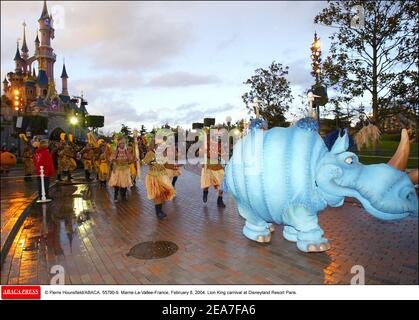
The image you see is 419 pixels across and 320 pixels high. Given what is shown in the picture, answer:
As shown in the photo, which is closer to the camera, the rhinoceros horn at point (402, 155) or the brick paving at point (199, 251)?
the rhinoceros horn at point (402, 155)

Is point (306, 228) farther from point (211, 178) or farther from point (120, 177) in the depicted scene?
point (120, 177)

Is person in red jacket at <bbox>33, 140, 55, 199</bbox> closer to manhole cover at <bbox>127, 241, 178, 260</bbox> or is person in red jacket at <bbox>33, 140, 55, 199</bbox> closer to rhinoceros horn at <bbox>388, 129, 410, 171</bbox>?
manhole cover at <bbox>127, 241, 178, 260</bbox>

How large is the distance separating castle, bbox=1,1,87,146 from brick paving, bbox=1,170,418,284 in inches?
619

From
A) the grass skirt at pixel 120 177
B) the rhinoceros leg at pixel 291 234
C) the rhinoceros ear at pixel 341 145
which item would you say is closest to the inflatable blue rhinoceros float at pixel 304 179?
the rhinoceros ear at pixel 341 145

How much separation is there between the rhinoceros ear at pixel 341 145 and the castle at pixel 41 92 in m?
18.3

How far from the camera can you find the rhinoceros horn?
2578 mm

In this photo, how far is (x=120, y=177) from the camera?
320 inches

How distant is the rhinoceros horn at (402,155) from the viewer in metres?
2.58

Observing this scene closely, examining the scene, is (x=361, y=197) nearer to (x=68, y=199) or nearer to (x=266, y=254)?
(x=266, y=254)

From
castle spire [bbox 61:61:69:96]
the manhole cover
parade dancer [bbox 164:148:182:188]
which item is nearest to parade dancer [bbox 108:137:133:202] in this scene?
parade dancer [bbox 164:148:182:188]

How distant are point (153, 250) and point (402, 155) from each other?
3454mm

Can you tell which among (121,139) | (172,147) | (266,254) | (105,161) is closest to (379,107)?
(172,147)

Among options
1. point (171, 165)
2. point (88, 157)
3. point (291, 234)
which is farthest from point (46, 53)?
point (291, 234)

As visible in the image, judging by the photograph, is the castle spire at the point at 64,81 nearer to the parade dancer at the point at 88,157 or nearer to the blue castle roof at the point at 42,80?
the blue castle roof at the point at 42,80
